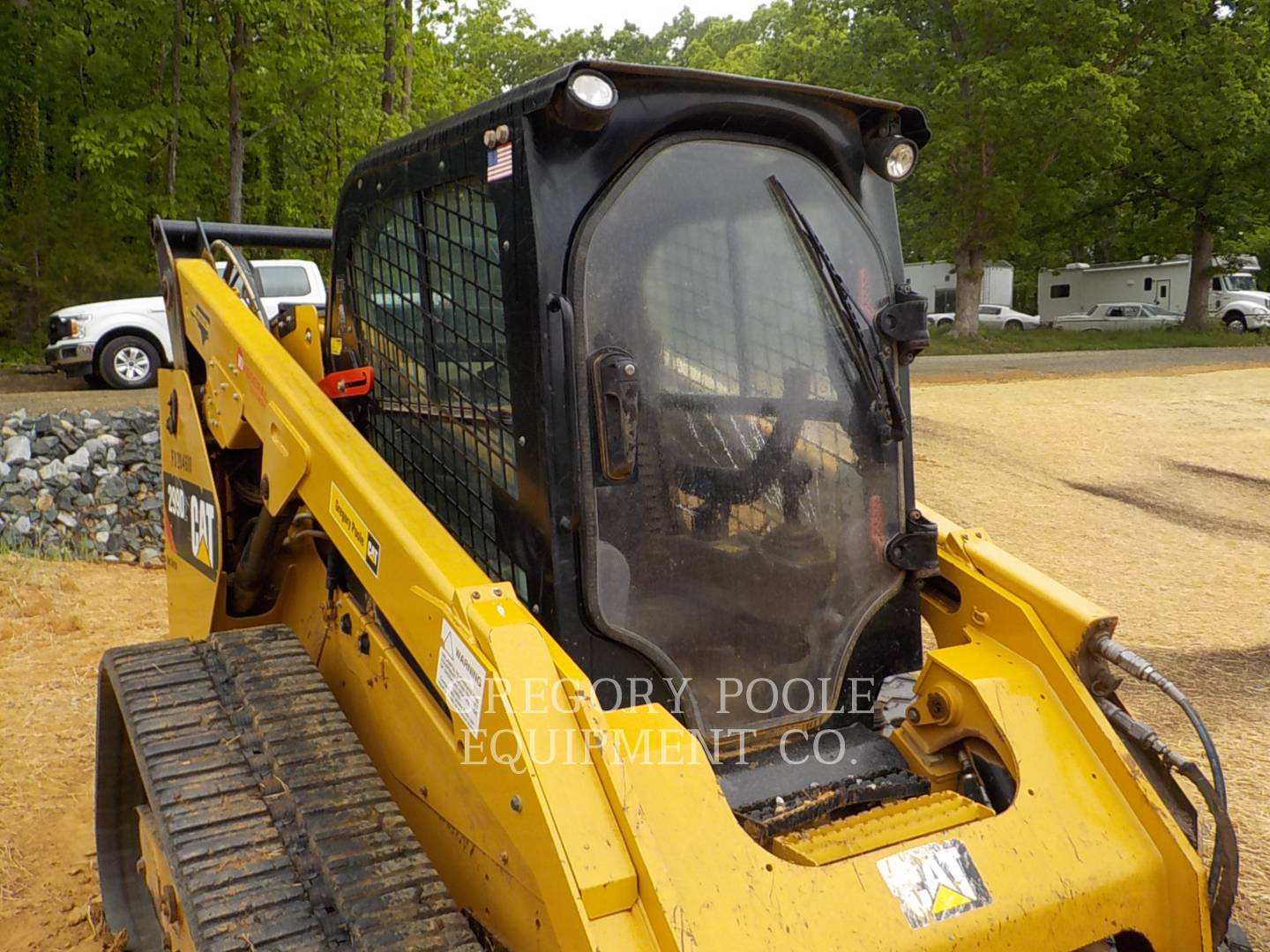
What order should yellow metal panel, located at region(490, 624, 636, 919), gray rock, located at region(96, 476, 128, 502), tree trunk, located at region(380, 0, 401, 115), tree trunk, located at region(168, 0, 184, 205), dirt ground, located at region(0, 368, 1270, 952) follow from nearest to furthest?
1. yellow metal panel, located at region(490, 624, 636, 919)
2. dirt ground, located at region(0, 368, 1270, 952)
3. gray rock, located at region(96, 476, 128, 502)
4. tree trunk, located at region(380, 0, 401, 115)
5. tree trunk, located at region(168, 0, 184, 205)

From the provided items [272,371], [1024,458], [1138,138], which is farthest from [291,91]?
[1138,138]

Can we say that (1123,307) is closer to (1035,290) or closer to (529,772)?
(1035,290)

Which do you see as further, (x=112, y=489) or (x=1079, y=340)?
(x=1079, y=340)

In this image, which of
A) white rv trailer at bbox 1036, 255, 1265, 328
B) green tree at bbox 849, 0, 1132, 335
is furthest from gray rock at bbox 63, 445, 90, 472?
white rv trailer at bbox 1036, 255, 1265, 328

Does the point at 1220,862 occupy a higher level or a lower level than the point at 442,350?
lower

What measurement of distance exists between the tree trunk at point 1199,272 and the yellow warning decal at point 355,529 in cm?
2943

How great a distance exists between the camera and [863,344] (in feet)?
8.52

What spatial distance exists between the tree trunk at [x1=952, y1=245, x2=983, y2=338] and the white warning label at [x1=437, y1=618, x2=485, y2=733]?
24409 mm

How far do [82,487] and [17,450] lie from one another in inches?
20.1

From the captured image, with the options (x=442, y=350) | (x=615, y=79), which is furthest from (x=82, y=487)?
(x=615, y=79)

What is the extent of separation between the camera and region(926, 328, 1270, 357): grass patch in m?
23.9

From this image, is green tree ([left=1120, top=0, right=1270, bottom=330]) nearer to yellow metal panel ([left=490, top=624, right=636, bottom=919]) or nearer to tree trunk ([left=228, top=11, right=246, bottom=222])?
tree trunk ([left=228, top=11, right=246, bottom=222])

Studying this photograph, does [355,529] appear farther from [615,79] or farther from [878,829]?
[878,829]

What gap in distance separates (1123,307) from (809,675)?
1321 inches
